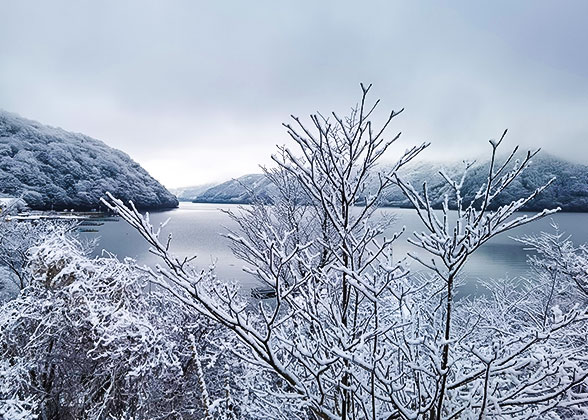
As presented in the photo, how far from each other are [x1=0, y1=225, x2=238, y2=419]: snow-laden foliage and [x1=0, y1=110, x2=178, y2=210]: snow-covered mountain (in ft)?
116

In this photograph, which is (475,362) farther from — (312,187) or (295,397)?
(312,187)

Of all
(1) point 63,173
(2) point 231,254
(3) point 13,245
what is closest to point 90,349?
(3) point 13,245

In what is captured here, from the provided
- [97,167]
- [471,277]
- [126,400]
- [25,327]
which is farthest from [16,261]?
[97,167]

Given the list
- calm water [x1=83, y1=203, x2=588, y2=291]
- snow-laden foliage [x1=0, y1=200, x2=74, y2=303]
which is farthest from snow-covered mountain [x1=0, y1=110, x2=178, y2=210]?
snow-laden foliage [x1=0, y1=200, x2=74, y2=303]

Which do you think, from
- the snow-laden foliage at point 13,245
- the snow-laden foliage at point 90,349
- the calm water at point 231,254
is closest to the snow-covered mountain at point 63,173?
the calm water at point 231,254

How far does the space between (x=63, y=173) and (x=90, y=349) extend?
198 ft

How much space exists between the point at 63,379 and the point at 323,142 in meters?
7.31

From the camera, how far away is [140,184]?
6994 cm

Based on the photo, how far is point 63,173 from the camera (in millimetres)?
55281

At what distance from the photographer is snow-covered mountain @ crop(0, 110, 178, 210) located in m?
47.0

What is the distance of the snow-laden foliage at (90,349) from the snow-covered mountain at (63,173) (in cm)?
3520

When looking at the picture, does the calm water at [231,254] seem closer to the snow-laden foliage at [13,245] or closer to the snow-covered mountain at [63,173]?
the snow-laden foliage at [13,245]

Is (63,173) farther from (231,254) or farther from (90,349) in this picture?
(90,349)

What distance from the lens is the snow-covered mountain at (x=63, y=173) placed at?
4702 centimetres
